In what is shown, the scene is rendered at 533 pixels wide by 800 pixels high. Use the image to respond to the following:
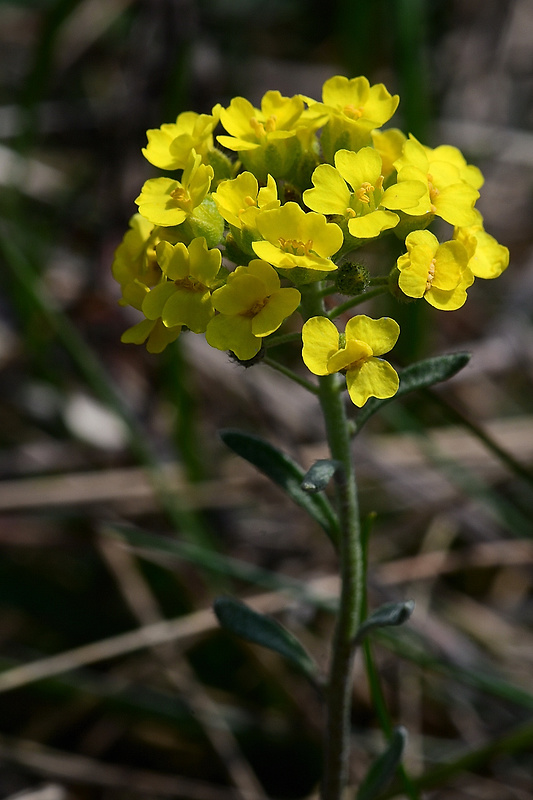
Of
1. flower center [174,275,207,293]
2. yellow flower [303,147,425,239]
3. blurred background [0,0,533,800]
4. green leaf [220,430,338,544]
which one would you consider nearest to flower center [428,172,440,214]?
yellow flower [303,147,425,239]

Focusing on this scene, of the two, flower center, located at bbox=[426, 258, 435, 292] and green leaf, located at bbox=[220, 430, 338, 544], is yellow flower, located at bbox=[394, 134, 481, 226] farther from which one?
green leaf, located at bbox=[220, 430, 338, 544]

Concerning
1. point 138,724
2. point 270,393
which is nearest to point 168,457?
point 270,393

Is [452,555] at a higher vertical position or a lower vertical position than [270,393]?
lower

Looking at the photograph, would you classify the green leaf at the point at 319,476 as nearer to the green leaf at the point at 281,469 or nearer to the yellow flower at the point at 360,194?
the green leaf at the point at 281,469

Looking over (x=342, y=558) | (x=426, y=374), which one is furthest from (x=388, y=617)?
(x=426, y=374)

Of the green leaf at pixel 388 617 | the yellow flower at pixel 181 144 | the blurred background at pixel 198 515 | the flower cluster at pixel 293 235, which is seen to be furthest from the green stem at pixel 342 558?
the blurred background at pixel 198 515

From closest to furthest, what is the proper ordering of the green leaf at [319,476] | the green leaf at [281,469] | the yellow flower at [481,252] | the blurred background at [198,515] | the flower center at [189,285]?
the green leaf at [319,476] → the flower center at [189,285] → the yellow flower at [481,252] → the green leaf at [281,469] → the blurred background at [198,515]

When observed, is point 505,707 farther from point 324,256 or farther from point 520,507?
point 324,256
